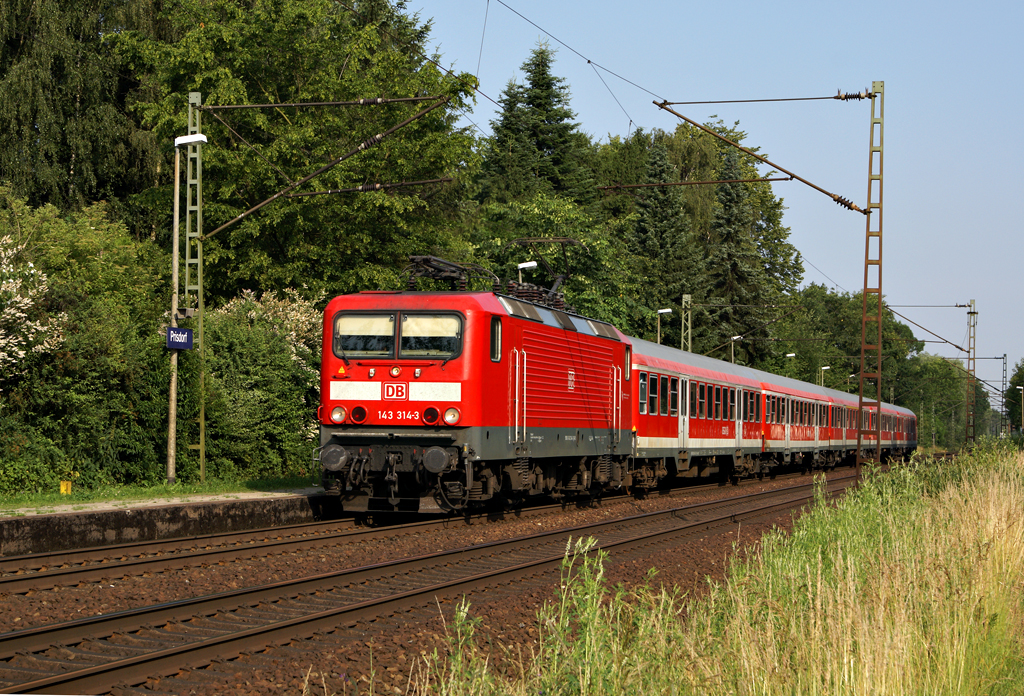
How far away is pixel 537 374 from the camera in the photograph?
1789 cm

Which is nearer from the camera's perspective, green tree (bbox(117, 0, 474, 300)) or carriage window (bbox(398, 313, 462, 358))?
carriage window (bbox(398, 313, 462, 358))

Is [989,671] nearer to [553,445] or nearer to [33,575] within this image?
[33,575]

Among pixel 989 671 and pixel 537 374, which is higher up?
pixel 537 374

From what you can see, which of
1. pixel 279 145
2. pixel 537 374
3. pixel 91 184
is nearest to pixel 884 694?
pixel 537 374

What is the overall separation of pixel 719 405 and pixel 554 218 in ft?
51.9

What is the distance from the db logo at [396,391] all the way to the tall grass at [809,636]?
23.8ft

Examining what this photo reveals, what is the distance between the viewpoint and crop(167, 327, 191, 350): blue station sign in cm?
2003

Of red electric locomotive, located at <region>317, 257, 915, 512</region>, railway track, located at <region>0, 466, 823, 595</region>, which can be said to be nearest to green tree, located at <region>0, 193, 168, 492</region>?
railway track, located at <region>0, 466, 823, 595</region>

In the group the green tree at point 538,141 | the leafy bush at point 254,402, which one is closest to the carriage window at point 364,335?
the leafy bush at point 254,402

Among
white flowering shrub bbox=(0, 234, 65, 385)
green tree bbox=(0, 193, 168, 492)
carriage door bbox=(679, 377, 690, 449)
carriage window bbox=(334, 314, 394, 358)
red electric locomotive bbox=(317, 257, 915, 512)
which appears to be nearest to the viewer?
red electric locomotive bbox=(317, 257, 915, 512)

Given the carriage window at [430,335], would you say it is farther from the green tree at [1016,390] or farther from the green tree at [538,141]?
the green tree at [1016,390]

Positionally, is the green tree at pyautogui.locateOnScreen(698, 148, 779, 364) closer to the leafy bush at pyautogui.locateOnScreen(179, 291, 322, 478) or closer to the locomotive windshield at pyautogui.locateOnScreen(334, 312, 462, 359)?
the leafy bush at pyautogui.locateOnScreen(179, 291, 322, 478)

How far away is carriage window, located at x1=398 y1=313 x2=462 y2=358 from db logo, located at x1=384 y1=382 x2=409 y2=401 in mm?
441

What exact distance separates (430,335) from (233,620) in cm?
750
